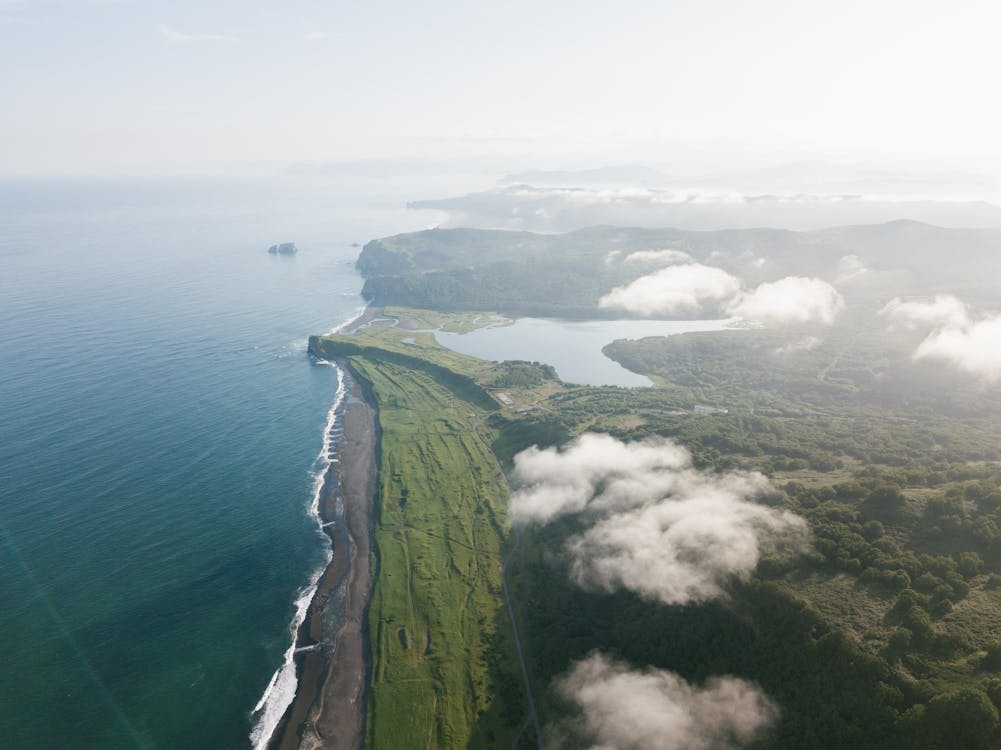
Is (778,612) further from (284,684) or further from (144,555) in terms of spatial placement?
(144,555)

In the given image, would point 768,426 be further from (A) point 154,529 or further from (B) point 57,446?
(B) point 57,446

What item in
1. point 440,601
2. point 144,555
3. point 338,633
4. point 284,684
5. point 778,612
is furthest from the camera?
point 144,555

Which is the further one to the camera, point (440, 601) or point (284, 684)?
point (440, 601)

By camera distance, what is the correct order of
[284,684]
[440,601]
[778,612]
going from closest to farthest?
[778,612], [284,684], [440,601]

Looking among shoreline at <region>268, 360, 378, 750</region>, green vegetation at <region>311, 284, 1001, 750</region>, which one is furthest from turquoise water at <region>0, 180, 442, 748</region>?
green vegetation at <region>311, 284, 1001, 750</region>

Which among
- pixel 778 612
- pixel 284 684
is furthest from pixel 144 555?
pixel 778 612

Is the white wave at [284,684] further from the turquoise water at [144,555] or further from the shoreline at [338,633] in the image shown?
the turquoise water at [144,555]
